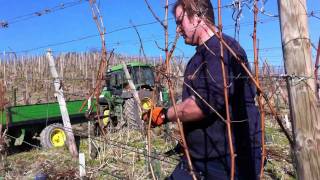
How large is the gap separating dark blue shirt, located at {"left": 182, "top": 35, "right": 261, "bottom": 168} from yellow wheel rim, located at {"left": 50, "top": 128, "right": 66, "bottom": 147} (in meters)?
6.85

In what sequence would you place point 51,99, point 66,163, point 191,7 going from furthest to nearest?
point 51,99 → point 66,163 → point 191,7

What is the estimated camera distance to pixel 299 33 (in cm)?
152

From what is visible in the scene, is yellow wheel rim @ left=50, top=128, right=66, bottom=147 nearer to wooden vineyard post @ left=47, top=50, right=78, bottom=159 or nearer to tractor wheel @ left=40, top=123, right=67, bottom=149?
tractor wheel @ left=40, top=123, right=67, bottom=149

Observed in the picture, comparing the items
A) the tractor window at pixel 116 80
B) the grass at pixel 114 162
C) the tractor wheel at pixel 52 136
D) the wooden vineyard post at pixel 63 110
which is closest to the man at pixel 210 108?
the grass at pixel 114 162

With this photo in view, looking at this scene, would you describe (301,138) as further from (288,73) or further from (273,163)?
(273,163)

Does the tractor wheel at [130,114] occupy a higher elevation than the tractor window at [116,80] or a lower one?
lower

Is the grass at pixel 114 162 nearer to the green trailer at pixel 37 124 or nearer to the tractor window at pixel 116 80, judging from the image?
the green trailer at pixel 37 124

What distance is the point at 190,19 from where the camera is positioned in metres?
2.20

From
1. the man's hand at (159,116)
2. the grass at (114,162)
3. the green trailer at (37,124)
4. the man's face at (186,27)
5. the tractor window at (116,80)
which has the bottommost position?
the grass at (114,162)

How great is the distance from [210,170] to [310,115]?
913 millimetres

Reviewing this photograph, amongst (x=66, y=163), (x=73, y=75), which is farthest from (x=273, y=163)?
(x=73, y=75)

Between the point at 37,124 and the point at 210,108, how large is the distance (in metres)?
7.40

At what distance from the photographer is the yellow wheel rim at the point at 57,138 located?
8840 millimetres

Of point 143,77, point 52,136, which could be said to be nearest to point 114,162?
point 52,136
